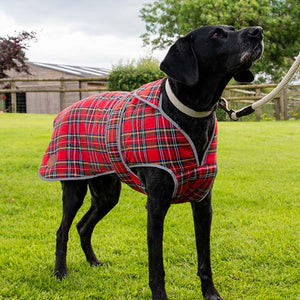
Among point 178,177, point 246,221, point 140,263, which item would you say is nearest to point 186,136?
point 178,177

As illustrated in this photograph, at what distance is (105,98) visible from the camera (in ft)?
9.84

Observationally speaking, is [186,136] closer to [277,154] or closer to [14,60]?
[277,154]

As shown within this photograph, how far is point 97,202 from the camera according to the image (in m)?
3.22

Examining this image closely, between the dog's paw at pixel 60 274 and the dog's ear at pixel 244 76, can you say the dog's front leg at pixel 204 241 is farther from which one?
the dog's paw at pixel 60 274

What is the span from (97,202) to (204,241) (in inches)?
38.8

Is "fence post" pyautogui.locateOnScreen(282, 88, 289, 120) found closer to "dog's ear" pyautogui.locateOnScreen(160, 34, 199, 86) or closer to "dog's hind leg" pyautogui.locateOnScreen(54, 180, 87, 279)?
"dog's hind leg" pyautogui.locateOnScreen(54, 180, 87, 279)

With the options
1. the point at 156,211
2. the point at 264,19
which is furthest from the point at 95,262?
the point at 264,19

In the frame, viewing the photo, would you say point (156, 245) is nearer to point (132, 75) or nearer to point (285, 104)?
point (132, 75)

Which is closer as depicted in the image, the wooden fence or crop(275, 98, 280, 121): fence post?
the wooden fence

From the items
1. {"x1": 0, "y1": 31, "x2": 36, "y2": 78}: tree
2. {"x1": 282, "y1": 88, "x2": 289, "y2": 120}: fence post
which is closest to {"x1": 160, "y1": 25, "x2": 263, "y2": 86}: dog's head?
{"x1": 282, "y1": 88, "x2": 289, "y2": 120}: fence post

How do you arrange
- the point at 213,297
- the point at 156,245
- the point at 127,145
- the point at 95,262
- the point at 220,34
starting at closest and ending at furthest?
the point at 220,34
the point at 156,245
the point at 127,145
the point at 213,297
the point at 95,262

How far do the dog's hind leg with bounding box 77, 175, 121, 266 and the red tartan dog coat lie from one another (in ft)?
1.02

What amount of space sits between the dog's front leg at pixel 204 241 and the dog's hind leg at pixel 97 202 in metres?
0.82

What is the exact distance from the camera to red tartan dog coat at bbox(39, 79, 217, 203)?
2.28 m
